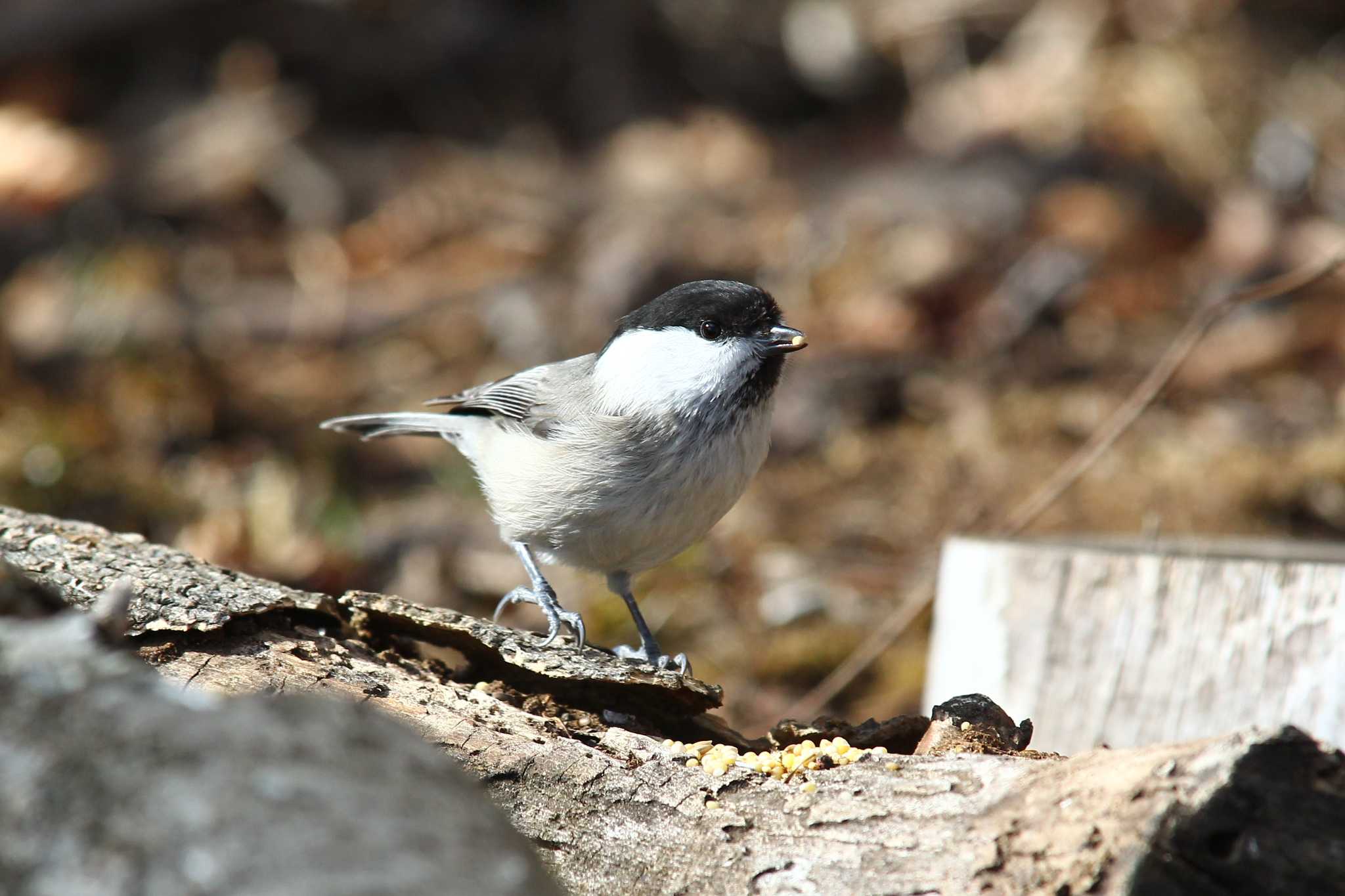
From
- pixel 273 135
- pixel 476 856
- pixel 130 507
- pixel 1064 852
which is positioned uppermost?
pixel 273 135

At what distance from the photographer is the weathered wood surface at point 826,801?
1296 millimetres

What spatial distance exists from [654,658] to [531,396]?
73 centimetres

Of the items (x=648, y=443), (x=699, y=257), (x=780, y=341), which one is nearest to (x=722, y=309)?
(x=780, y=341)

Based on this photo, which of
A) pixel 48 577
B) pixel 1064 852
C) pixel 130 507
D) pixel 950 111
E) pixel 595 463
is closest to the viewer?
pixel 1064 852

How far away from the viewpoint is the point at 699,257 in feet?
18.4

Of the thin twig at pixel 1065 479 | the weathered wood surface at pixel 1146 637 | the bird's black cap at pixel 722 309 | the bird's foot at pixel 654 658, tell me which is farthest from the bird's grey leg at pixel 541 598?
the weathered wood surface at pixel 1146 637

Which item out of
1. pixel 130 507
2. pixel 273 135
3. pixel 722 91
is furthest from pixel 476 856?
pixel 722 91

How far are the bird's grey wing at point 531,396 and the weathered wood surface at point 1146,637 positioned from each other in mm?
1165

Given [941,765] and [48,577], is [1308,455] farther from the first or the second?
[48,577]

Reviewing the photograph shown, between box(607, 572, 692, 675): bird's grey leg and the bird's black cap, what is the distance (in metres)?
0.66

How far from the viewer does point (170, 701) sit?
1.08m

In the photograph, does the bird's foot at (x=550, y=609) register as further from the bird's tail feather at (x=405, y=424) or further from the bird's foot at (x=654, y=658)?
the bird's tail feather at (x=405, y=424)

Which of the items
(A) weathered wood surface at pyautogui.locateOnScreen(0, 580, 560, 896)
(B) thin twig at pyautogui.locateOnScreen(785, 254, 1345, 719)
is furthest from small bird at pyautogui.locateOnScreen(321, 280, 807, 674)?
(A) weathered wood surface at pyautogui.locateOnScreen(0, 580, 560, 896)

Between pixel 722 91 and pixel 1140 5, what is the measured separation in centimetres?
257
